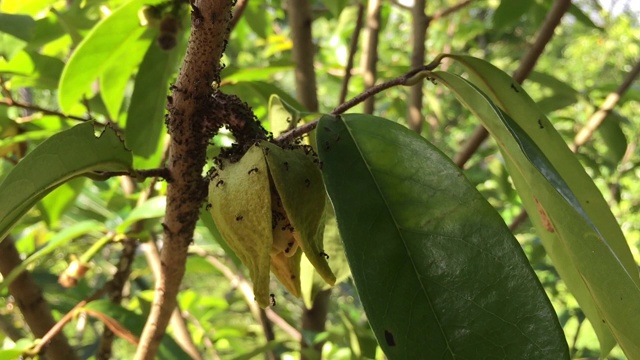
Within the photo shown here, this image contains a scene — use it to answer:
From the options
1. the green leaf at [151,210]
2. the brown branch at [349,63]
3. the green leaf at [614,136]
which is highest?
the brown branch at [349,63]

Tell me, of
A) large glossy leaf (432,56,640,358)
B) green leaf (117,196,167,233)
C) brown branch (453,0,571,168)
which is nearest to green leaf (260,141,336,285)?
large glossy leaf (432,56,640,358)

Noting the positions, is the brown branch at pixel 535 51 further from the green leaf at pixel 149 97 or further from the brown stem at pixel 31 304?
the brown stem at pixel 31 304

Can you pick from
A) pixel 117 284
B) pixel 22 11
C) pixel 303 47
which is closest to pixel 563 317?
pixel 303 47

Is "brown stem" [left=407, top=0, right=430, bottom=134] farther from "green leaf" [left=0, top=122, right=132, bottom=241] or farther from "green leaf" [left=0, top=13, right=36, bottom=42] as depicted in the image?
"green leaf" [left=0, top=122, right=132, bottom=241]

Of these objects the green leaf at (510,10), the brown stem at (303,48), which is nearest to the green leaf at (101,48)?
the brown stem at (303,48)

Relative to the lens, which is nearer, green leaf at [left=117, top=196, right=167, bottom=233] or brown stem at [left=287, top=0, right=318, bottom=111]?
green leaf at [left=117, top=196, right=167, bottom=233]

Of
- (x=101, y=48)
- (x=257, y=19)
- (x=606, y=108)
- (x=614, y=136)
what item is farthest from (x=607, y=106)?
(x=101, y=48)

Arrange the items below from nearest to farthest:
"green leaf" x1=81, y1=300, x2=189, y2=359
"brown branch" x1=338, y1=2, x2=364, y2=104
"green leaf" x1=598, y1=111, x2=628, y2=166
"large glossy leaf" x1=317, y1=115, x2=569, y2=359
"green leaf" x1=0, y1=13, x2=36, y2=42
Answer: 1. "large glossy leaf" x1=317, y1=115, x2=569, y2=359
2. "green leaf" x1=0, y1=13, x2=36, y2=42
3. "green leaf" x1=81, y1=300, x2=189, y2=359
4. "brown branch" x1=338, y1=2, x2=364, y2=104
5. "green leaf" x1=598, y1=111, x2=628, y2=166
